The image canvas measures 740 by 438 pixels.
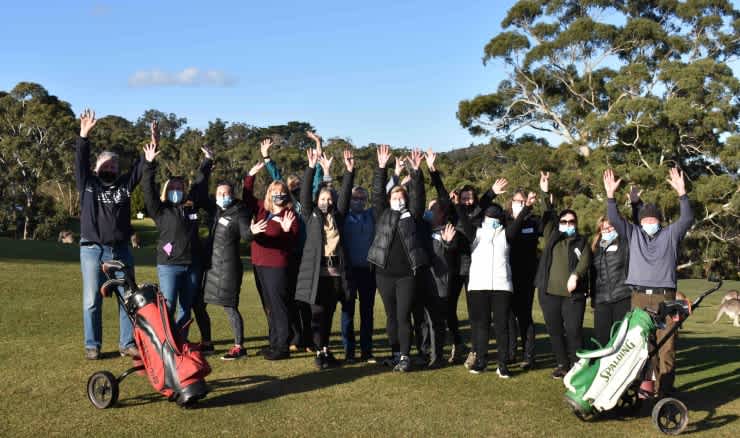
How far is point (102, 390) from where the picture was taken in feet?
22.1

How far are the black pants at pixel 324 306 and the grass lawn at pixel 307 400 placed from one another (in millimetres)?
397

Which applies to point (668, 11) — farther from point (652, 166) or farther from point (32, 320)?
point (32, 320)

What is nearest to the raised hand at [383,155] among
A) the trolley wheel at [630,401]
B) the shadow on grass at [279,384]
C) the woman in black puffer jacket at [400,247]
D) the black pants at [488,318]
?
the woman in black puffer jacket at [400,247]

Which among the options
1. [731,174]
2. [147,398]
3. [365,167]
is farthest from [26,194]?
[147,398]

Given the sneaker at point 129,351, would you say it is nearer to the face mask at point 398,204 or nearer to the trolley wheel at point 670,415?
the face mask at point 398,204

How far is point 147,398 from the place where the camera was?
7.09m

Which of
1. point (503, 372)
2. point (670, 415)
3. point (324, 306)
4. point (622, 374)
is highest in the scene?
point (324, 306)

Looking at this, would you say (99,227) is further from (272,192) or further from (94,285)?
(272,192)

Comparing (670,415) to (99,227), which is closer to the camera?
(670,415)

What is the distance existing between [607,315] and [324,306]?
3262 millimetres

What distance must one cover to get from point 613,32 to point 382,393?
4073cm

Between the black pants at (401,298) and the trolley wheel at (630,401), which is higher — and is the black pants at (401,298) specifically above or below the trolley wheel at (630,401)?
above

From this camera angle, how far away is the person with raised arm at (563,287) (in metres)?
8.63

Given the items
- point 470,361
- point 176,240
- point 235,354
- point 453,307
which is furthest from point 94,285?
point 453,307
